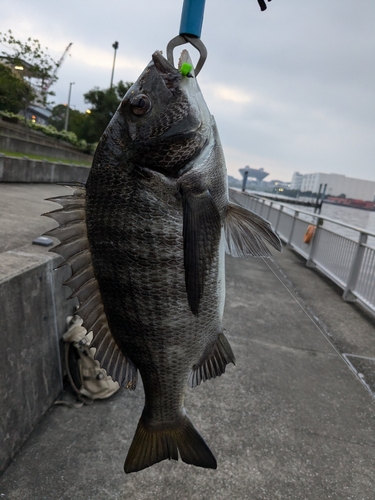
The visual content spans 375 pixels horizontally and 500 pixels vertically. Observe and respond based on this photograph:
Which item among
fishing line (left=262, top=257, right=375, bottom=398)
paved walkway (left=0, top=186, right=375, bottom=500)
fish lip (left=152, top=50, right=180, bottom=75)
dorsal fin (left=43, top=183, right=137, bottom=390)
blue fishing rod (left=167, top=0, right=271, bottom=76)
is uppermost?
blue fishing rod (left=167, top=0, right=271, bottom=76)

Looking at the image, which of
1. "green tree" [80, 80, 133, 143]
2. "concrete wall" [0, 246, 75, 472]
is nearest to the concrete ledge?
"concrete wall" [0, 246, 75, 472]

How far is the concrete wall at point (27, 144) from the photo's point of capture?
14702 mm

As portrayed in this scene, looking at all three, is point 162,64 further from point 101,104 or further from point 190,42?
point 101,104

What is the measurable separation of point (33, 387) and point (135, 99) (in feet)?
8.17

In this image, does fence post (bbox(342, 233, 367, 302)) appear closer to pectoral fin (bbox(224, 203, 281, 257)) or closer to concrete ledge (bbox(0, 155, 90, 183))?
pectoral fin (bbox(224, 203, 281, 257))

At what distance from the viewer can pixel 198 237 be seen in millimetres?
1185

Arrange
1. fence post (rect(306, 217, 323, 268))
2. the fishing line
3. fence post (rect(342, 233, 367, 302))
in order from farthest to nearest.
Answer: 1. fence post (rect(306, 217, 323, 268))
2. fence post (rect(342, 233, 367, 302))
3. the fishing line

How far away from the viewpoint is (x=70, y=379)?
10.5 feet

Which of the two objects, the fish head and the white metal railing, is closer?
the fish head

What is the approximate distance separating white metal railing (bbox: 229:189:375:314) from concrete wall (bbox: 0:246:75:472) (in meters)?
2.51

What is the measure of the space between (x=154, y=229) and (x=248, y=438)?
250cm

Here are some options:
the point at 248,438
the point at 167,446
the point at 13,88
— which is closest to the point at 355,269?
the point at 248,438

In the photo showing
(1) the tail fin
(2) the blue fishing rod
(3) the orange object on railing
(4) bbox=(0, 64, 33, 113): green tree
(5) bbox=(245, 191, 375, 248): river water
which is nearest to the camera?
(2) the blue fishing rod

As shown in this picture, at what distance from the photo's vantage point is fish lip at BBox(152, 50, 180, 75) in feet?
3.91
